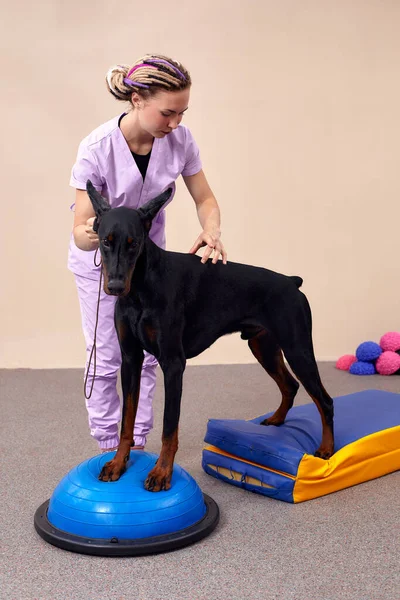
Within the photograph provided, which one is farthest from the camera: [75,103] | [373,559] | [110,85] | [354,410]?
[75,103]

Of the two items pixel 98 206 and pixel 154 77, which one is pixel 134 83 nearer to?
pixel 154 77

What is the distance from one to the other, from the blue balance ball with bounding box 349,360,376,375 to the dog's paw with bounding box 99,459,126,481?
8.17 feet

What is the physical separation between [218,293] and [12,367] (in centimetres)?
264

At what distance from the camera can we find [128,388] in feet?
7.03

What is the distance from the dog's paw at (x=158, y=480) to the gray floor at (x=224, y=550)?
0.19 meters

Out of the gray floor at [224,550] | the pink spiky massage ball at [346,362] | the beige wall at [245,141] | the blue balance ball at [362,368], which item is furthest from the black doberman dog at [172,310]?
the beige wall at [245,141]

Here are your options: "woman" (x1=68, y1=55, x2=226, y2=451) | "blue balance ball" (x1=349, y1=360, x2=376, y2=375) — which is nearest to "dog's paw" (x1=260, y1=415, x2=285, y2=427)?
"woman" (x1=68, y1=55, x2=226, y2=451)

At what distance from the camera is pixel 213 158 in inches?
176

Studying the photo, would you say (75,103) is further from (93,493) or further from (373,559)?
(373,559)

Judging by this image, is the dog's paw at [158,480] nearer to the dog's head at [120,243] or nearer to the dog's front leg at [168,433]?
the dog's front leg at [168,433]

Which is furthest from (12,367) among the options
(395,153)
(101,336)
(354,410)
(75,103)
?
(395,153)

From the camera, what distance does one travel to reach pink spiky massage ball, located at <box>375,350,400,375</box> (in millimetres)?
4211

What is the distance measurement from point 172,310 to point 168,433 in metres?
0.37

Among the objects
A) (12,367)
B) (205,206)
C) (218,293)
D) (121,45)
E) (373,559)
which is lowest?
(12,367)
